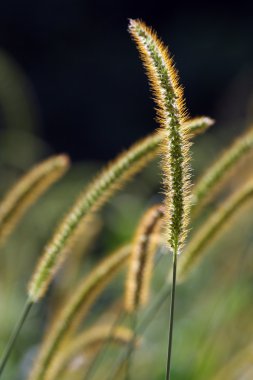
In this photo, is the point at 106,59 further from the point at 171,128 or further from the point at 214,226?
the point at 171,128

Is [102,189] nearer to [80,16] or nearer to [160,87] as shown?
[160,87]

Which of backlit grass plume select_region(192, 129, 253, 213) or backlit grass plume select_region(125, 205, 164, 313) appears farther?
backlit grass plume select_region(192, 129, 253, 213)

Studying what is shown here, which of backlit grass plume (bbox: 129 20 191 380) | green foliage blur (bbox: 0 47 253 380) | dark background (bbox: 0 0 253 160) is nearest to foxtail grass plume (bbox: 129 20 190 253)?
backlit grass plume (bbox: 129 20 191 380)

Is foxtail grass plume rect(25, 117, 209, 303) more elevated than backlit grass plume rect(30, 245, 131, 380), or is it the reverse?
foxtail grass plume rect(25, 117, 209, 303)

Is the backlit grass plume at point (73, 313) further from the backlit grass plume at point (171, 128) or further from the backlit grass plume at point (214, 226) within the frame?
the backlit grass plume at point (171, 128)

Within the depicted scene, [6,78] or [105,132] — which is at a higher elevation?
[105,132]

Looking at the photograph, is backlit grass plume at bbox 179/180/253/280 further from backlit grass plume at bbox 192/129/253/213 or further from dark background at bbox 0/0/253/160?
dark background at bbox 0/0/253/160

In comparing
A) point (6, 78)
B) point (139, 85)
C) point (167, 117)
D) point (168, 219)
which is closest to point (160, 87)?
point (167, 117)
